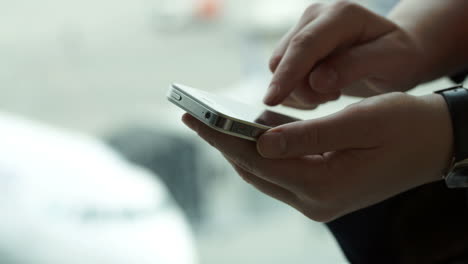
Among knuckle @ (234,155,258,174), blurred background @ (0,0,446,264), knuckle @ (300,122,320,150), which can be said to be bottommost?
blurred background @ (0,0,446,264)

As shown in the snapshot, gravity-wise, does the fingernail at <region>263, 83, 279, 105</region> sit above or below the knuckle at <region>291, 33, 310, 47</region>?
below

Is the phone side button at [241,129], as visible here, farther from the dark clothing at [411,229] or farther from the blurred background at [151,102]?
the blurred background at [151,102]

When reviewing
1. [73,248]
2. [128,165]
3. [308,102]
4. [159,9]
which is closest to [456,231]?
[308,102]

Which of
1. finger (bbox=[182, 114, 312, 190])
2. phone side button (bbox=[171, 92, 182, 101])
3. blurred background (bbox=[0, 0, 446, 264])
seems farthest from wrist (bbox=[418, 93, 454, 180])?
blurred background (bbox=[0, 0, 446, 264])

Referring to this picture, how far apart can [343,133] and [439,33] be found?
315 millimetres

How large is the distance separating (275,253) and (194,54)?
0.62 meters

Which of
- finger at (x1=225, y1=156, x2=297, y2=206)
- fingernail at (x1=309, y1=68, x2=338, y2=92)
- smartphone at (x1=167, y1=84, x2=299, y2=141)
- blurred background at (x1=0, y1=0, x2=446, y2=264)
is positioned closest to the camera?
smartphone at (x1=167, y1=84, x2=299, y2=141)

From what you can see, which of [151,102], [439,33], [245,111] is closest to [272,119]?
[245,111]

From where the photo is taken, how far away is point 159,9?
61.2 inches

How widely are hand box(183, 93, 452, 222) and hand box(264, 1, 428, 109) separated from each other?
0.44 feet

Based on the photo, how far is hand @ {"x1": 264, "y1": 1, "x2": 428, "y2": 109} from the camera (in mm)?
640

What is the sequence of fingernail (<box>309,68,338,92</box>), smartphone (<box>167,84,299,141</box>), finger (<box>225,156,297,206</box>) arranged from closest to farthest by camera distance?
smartphone (<box>167,84,299,141</box>) → finger (<box>225,156,297,206</box>) → fingernail (<box>309,68,338,92</box>)

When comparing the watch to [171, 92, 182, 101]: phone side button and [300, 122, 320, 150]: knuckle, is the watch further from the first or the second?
[171, 92, 182, 101]: phone side button

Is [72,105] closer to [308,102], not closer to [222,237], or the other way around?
[222,237]
